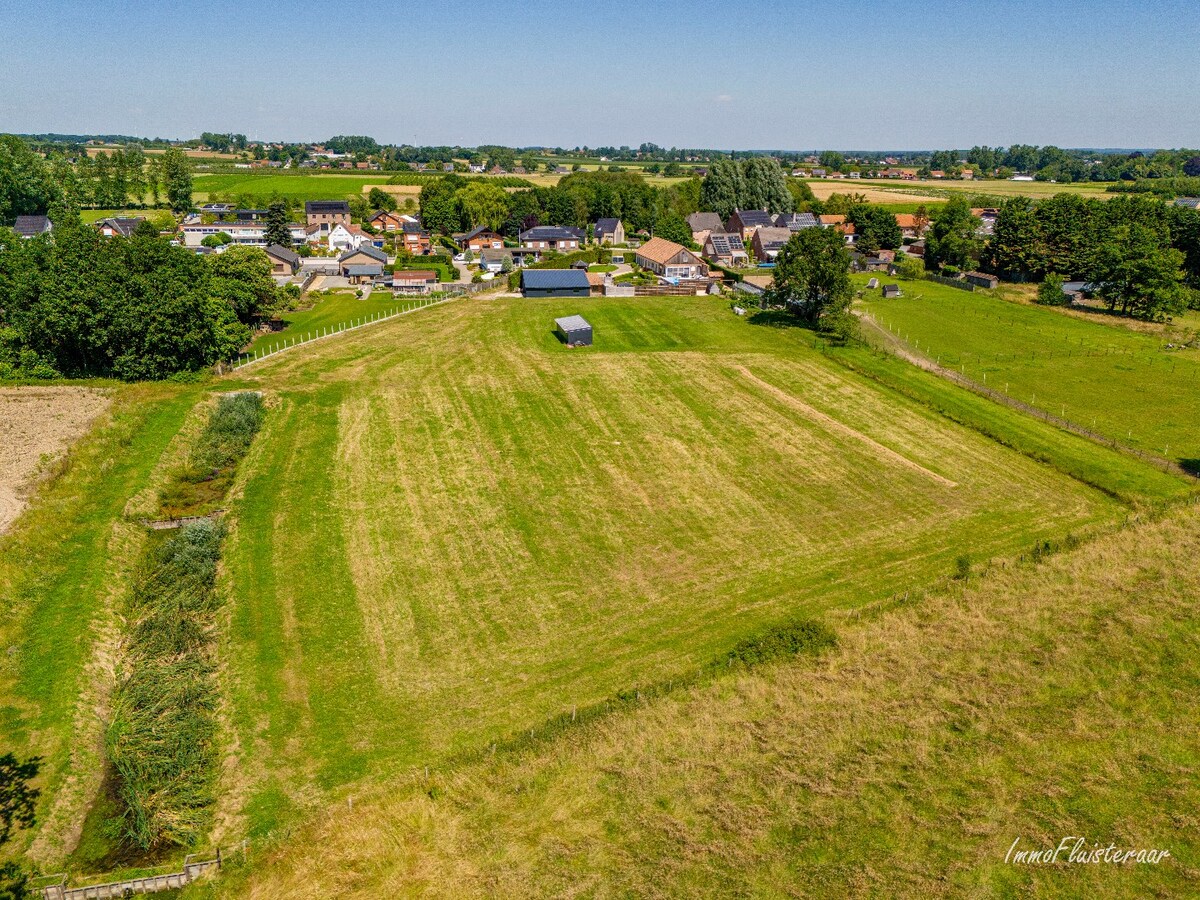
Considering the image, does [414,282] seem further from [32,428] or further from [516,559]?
[516,559]

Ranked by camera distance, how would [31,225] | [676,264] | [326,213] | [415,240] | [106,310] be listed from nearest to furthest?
1. [106,310]
2. [676,264]
3. [31,225]
4. [415,240]
5. [326,213]

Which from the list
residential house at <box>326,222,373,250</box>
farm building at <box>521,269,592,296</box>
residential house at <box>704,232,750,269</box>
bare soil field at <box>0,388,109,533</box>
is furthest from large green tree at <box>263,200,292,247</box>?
bare soil field at <box>0,388,109,533</box>

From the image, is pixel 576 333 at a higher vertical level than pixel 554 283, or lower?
lower

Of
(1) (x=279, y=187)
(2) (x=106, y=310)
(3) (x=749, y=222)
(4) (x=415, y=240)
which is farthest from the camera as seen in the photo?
(1) (x=279, y=187)

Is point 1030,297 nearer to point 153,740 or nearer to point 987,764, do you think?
point 987,764

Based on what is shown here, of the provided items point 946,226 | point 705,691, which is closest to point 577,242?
point 946,226

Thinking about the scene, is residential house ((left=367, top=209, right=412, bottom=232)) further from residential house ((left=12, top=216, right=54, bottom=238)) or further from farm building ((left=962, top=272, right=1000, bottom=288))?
farm building ((left=962, top=272, right=1000, bottom=288))

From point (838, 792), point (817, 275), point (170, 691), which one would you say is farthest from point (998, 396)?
point (170, 691)

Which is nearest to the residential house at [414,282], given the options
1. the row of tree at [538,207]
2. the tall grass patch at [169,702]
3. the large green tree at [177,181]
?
the row of tree at [538,207]
